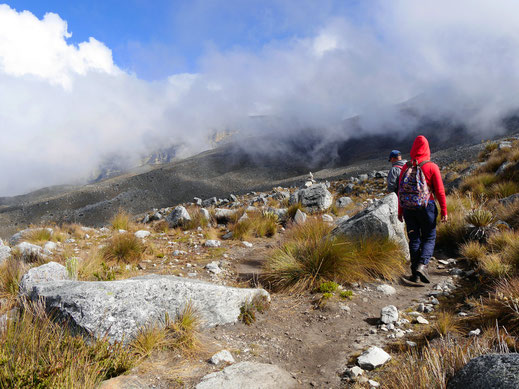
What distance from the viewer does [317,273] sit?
5293 millimetres

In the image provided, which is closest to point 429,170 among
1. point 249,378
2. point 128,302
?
point 249,378

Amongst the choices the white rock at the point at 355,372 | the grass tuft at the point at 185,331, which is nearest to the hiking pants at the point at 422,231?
the white rock at the point at 355,372

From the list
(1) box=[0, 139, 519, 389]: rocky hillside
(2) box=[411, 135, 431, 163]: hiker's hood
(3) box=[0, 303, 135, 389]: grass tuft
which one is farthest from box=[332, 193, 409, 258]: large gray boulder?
(3) box=[0, 303, 135, 389]: grass tuft

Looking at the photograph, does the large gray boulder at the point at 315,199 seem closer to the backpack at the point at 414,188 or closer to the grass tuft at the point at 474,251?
the grass tuft at the point at 474,251

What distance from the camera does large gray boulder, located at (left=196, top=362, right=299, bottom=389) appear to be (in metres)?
2.77

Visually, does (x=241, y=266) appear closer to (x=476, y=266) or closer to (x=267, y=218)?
(x=267, y=218)

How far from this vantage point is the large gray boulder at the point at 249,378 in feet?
9.10

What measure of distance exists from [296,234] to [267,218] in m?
3.42

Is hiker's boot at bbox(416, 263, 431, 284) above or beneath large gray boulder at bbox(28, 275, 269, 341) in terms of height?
beneath

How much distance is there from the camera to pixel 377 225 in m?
6.11

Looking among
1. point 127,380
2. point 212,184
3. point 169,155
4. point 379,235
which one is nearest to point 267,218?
point 379,235

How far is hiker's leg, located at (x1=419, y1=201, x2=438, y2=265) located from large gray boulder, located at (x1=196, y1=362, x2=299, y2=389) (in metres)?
3.51

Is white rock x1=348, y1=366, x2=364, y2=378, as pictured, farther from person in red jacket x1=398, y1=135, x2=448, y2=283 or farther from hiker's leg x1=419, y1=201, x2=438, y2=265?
hiker's leg x1=419, y1=201, x2=438, y2=265

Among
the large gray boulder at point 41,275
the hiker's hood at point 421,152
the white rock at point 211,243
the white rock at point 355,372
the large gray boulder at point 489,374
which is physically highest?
the hiker's hood at point 421,152
